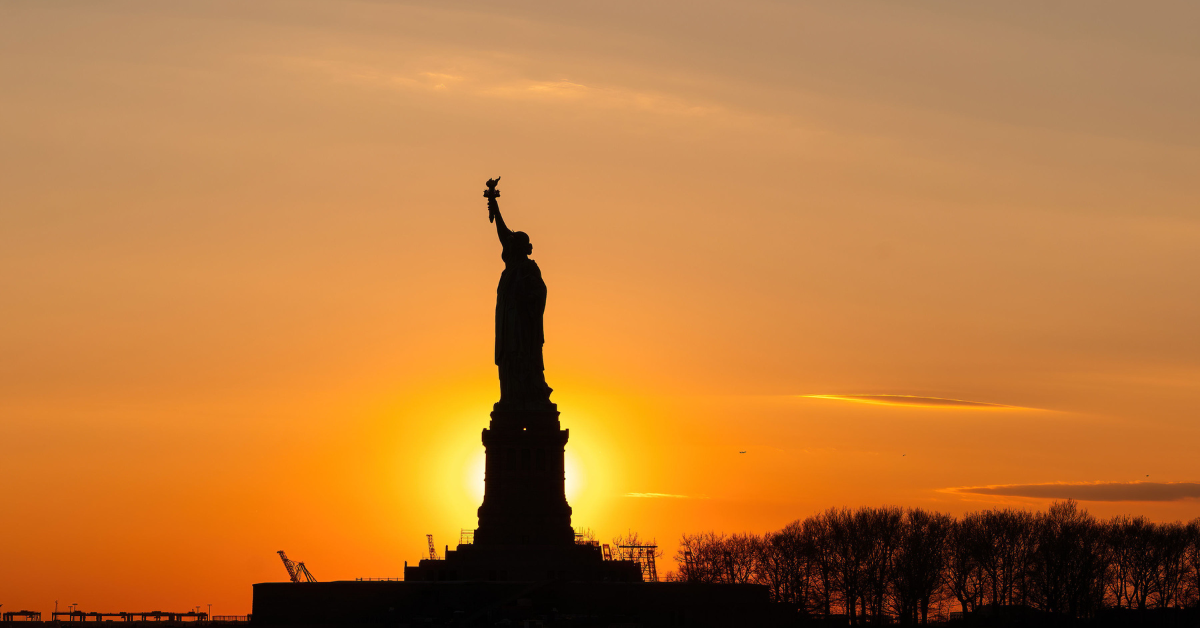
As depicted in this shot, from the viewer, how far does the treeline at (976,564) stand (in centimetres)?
12194

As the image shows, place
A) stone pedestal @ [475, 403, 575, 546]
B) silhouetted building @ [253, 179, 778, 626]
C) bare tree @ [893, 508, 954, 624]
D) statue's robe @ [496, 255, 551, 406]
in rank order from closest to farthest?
1. silhouetted building @ [253, 179, 778, 626]
2. stone pedestal @ [475, 403, 575, 546]
3. statue's robe @ [496, 255, 551, 406]
4. bare tree @ [893, 508, 954, 624]

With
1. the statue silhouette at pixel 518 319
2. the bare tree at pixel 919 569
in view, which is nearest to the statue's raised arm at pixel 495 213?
the statue silhouette at pixel 518 319

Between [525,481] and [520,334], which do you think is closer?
[525,481]

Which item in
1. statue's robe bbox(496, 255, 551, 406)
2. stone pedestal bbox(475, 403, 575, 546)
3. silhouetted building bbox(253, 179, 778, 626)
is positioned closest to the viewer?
silhouetted building bbox(253, 179, 778, 626)

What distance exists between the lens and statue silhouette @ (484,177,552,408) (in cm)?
10762

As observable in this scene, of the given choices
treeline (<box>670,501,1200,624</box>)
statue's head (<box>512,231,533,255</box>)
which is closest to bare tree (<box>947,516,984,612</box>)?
treeline (<box>670,501,1200,624</box>)

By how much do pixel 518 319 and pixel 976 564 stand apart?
36.3 m

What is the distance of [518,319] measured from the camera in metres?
108

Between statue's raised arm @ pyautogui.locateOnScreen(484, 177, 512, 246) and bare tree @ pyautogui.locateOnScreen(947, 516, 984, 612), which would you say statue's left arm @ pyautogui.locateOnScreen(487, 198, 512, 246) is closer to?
statue's raised arm @ pyautogui.locateOnScreen(484, 177, 512, 246)

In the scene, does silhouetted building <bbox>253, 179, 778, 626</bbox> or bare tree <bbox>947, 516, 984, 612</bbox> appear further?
bare tree <bbox>947, 516, 984, 612</bbox>

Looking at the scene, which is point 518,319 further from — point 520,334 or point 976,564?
point 976,564

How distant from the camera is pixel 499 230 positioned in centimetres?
10819

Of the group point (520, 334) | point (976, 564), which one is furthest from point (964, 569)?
point (520, 334)

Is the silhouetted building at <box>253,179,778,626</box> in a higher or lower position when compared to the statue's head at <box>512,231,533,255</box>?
lower
